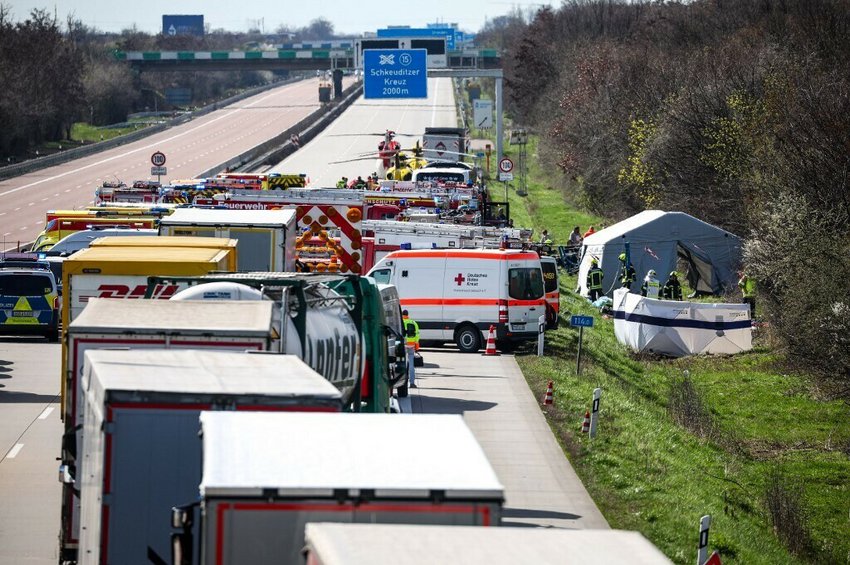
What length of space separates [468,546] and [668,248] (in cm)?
3487

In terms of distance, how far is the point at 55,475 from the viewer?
1683 cm

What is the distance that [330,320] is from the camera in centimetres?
1409

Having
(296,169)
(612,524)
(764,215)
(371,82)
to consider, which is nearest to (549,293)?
(764,215)

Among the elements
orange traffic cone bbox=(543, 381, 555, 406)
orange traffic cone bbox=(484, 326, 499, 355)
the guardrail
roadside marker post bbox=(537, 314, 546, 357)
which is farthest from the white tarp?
the guardrail

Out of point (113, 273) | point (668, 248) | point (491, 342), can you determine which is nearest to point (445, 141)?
point (668, 248)

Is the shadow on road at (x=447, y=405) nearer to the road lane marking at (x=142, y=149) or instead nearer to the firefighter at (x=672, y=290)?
the firefighter at (x=672, y=290)

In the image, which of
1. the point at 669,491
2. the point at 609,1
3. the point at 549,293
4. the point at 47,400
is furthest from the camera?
the point at 609,1

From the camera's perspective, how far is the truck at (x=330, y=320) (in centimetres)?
1337

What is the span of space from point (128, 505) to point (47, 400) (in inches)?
531

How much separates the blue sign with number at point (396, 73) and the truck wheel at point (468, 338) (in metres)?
37.9

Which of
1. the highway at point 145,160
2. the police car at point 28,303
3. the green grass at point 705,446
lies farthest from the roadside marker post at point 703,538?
the highway at point 145,160

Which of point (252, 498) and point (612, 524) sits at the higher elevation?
point (252, 498)

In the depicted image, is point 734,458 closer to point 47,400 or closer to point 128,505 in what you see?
point 47,400

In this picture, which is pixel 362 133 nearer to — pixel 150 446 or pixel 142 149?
pixel 142 149
